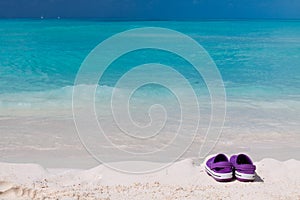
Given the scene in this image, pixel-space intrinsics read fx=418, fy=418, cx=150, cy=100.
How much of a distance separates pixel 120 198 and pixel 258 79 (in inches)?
423

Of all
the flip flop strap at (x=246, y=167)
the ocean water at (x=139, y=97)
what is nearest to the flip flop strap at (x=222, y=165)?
the flip flop strap at (x=246, y=167)

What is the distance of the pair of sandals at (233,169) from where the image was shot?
4398mm

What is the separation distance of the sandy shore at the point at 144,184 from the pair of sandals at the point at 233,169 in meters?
0.07

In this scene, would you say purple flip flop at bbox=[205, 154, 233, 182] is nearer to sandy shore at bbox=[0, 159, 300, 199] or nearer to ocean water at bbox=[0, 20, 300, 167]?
sandy shore at bbox=[0, 159, 300, 199]

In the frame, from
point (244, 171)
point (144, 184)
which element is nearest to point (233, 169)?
point (244, 171)

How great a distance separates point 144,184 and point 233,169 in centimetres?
97

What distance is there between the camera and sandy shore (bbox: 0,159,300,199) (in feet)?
13.3

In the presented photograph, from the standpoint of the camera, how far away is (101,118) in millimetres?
7988

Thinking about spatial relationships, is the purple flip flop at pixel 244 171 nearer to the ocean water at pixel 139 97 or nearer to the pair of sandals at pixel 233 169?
the pair of sandals at pixel 233 169

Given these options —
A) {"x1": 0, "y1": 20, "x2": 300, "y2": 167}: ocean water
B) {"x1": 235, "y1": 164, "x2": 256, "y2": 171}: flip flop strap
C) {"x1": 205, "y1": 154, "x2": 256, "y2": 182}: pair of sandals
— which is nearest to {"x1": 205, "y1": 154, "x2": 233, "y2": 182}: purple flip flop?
{"x1": 205, "y1": 154, "x2": 256, "y2": 182}: pair of sandals

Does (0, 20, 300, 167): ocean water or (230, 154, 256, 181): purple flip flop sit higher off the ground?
(0, 20, 300, 167): ocean water

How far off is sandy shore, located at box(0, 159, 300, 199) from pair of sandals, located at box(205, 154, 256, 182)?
66 millimetres

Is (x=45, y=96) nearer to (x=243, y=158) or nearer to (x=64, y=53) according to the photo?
(x=243, y=158)

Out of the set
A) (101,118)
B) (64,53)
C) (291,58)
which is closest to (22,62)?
(64,53)
